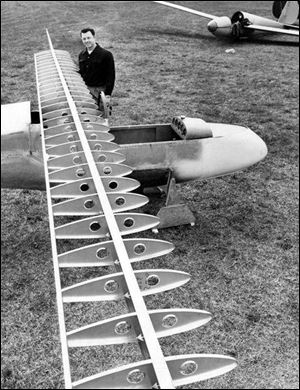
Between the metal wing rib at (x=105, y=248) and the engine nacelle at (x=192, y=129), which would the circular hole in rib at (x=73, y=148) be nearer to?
the metal wing rib at (x=105, y=248)

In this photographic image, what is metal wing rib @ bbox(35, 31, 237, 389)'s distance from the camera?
1821 mm

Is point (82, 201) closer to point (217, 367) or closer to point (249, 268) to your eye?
point (217, 367)

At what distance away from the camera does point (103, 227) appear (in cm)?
283

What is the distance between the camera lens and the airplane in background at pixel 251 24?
1568cm

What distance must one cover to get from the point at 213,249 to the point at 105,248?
3.58 meters

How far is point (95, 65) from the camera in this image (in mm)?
Result: 7195

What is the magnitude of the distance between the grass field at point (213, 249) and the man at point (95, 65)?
2151 millimetres

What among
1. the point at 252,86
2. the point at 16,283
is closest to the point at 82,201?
the point at 16,283

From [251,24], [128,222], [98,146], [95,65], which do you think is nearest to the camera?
[128,222]

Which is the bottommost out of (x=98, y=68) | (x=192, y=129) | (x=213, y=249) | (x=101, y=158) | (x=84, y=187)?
(x=213, y=249)

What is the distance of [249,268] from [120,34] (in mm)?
14509

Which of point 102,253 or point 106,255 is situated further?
point 102,253

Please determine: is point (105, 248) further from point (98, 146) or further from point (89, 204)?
point (98, 146)

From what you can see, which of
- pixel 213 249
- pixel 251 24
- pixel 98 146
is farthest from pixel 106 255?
pixel 251 24
